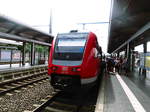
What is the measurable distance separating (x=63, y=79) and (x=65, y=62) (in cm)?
61

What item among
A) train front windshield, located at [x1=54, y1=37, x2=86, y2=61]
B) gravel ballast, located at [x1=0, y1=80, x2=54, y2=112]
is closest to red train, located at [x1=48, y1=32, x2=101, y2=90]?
train front windshield, located at [x1=54, y1=37, x2=86, y2=61]

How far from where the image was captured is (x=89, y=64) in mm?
4719

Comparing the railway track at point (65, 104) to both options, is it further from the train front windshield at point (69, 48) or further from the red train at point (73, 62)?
the train front windshield at point (69, 48)

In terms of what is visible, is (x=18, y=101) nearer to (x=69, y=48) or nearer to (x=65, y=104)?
(x=65, y=104)

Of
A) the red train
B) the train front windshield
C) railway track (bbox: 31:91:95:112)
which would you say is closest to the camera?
railway track (bbox: 31:91:95:112)

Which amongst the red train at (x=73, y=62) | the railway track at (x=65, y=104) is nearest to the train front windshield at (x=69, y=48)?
the red train at (x=73, y=62)

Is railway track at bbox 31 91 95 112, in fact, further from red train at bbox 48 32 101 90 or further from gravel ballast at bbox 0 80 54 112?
red train at bbox 48 32 101 90

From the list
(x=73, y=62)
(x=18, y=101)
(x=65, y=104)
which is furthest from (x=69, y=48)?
(x=18, y=101)

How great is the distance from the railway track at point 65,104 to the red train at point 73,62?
53 centimetres

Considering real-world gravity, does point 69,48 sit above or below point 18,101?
above

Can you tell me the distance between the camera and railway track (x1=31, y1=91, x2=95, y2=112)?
A: 4.15m

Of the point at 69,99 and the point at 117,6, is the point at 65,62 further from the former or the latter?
the point at 117,6

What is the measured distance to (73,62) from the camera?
15.3 ft

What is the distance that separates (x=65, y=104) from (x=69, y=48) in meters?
2.01
